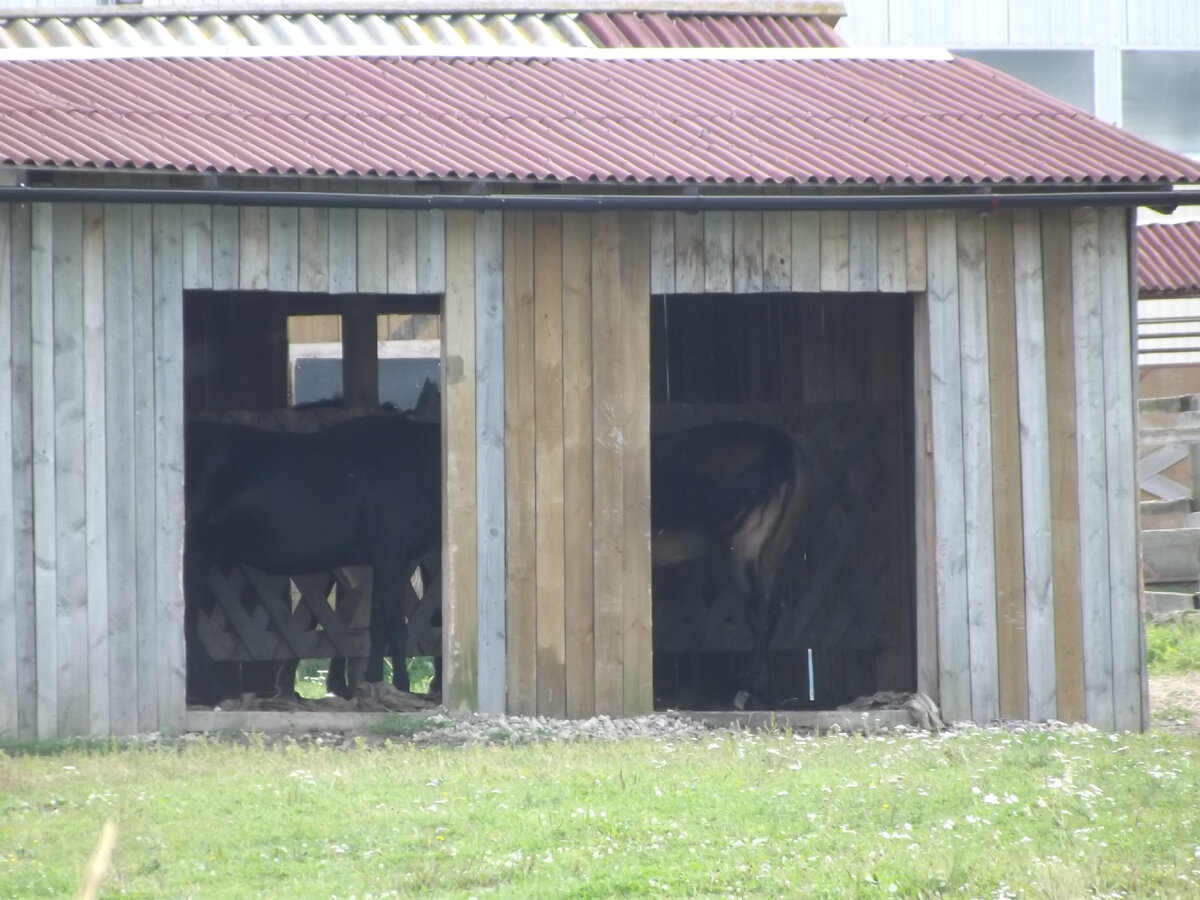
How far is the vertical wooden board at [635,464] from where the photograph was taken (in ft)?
30.9

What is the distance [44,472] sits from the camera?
8844 millimetres

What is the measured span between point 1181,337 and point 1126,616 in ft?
33.4

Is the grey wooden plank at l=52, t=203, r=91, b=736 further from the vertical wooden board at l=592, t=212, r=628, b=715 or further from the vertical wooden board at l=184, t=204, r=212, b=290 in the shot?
the vertical wooden board at l=592, t=212, r=628, b=715

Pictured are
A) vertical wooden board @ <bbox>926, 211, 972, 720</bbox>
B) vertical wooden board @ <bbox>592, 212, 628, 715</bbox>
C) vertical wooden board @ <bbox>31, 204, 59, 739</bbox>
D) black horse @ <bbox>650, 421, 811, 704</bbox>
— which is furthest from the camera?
black horse @ <bbox>650, 421, 811, 704</bbox>

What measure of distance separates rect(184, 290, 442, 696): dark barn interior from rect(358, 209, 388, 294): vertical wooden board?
2.88m

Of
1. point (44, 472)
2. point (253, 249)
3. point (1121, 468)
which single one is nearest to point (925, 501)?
point (1121, 468)

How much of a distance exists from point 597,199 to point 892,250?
5.55ft

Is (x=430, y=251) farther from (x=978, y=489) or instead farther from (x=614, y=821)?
(x=614, y=821)

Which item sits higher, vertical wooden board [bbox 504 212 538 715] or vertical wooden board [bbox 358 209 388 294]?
vertical wooden board [bbox 358 209 388 294]

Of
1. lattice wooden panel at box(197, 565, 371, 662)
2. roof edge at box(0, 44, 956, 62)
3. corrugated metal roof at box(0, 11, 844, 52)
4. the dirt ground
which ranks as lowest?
the dirt ground

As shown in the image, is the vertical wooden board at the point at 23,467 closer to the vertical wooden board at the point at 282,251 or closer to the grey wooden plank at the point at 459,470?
the vertical wooden board at the point at 282,251

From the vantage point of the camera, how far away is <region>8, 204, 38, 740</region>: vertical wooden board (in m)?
8.80

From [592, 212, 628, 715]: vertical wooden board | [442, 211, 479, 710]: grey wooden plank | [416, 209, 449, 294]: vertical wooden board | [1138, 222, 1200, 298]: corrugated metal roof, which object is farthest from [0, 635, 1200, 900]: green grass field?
[1138, 222, 1200, 298]: corrugated metal roof

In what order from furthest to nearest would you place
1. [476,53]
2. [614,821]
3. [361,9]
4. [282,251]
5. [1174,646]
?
1. [1174,646]
2. [361,9]
3. [476,53]
4. [282,251]
5. [614,821]
